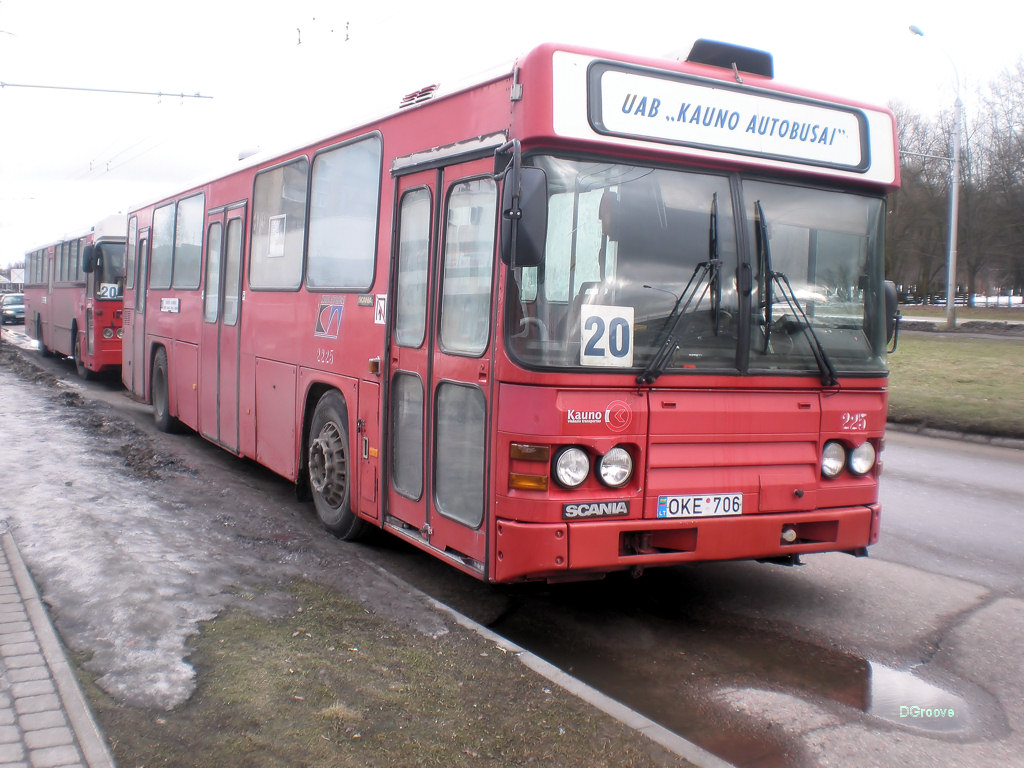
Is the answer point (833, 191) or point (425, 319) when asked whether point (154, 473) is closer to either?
point (425, 319)

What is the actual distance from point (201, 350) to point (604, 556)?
6.96 meters

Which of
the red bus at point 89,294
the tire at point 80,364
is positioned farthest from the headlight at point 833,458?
the tire at point 80,364

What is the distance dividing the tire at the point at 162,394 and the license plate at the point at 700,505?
8.66m

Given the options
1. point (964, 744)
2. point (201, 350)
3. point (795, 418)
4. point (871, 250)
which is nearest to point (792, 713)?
point (964, 744)

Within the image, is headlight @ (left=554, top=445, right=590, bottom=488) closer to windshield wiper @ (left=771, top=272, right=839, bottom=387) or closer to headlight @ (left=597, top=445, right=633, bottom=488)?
headlight @ (left=597, top=445, right=633, bottom=488)

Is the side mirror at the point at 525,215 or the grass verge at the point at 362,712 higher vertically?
the side mirror at the point at 525,215

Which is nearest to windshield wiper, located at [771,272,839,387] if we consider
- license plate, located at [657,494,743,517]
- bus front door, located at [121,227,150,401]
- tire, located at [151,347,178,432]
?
license plate, located at [657,494,743,517]

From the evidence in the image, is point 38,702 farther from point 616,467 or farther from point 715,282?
point 715,282

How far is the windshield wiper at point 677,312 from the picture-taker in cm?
497

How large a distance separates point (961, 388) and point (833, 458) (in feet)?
44.9

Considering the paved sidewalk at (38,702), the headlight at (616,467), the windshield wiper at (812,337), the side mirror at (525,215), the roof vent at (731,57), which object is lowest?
the paved sidewalk at (38,702)

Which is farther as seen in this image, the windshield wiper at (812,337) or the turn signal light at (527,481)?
the windshield wiper at (812,337)

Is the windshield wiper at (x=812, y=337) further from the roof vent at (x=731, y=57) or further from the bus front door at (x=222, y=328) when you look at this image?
the bus front door at (x=222, y=328)

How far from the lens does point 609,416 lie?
16.1 feet
